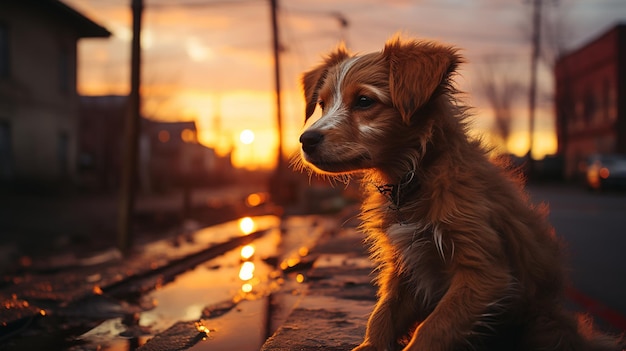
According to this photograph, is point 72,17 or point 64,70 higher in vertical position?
point 72,17


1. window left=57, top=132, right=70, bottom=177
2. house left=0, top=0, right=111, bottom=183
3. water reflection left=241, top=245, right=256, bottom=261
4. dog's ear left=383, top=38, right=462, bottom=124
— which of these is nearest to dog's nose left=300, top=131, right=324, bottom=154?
dog's ear left=383, top=38, right=462, bottom=124

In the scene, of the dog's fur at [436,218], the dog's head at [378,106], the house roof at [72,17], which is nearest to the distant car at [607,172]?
the house roof at [72,17]

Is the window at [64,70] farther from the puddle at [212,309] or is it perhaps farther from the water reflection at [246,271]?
the water reflection at [246,271]

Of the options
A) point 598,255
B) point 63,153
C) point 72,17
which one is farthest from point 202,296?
point 63,153

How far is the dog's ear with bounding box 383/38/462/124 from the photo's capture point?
324 centimetres

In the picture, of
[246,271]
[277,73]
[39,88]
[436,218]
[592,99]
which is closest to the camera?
[436,218]

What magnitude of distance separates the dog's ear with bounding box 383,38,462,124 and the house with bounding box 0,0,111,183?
2414 cm

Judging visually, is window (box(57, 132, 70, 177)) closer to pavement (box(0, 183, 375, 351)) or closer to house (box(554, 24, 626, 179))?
pavement (box(0, 183, 375, 351))

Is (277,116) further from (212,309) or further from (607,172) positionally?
(212,309)

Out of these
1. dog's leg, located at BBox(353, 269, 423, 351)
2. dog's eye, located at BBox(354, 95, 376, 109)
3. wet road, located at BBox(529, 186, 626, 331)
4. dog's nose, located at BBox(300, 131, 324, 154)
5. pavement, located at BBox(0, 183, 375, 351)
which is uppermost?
dog's eye, located at BBox(354, 95, 376, 109)

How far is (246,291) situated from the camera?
6984mm

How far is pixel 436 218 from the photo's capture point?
3.07 meters

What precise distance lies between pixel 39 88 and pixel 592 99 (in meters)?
46.0

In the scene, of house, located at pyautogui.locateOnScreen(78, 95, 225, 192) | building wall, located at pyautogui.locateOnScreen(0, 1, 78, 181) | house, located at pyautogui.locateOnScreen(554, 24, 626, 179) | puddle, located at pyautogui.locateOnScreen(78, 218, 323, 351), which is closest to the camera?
puddle, located at pyautogui.locateOnScreen(78, 218, 323, 351)
